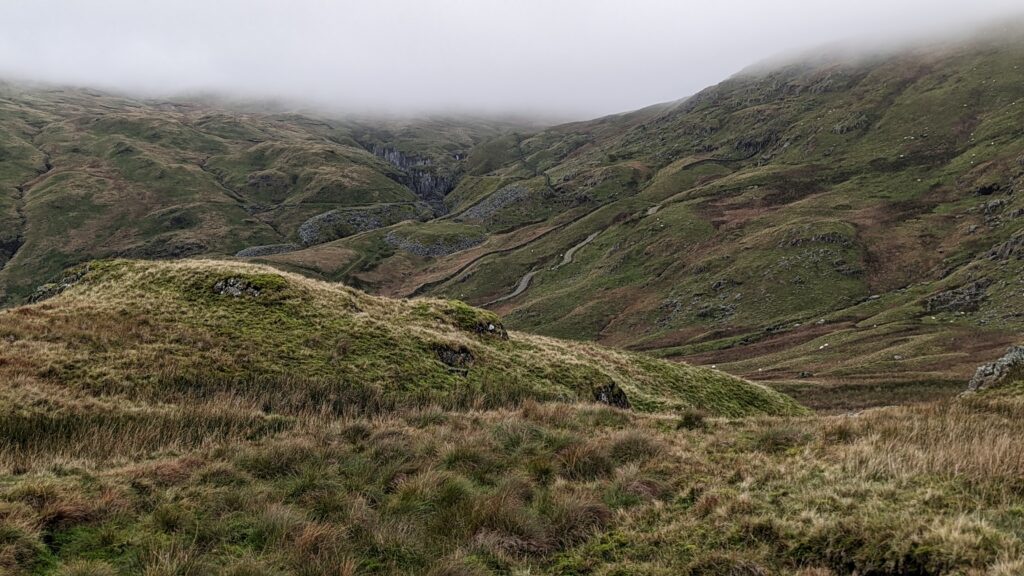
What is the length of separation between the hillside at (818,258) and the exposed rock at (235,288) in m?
47.8

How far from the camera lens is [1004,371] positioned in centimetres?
1722

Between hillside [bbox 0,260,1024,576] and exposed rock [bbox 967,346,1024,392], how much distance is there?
412 centimetres

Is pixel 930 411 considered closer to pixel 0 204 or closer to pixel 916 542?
pixel 916 542

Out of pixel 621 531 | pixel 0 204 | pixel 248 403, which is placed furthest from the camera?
pixel 0 204

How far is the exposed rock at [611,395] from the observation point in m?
25.4

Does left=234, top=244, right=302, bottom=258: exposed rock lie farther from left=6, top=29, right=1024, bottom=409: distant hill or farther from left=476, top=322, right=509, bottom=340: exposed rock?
left=476, top=322, right=509, bottom=340: exposed rock

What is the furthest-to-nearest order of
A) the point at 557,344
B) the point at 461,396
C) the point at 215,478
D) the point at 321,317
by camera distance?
the point at 557,344, the point at 321,317, the point at 461,396, the point at 215,478

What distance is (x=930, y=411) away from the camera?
1282 cm

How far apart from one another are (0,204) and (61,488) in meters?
264

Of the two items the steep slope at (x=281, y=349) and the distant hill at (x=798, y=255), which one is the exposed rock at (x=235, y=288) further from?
the distant hill at (x=798, y=255)

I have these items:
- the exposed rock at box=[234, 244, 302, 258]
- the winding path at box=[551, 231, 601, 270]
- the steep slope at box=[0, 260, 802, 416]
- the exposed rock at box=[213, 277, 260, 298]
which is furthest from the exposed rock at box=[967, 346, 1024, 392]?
the exposed rock at box=[234, 244, 302, 258]

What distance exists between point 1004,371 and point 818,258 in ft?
336

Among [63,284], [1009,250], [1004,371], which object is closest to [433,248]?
[1009,250]

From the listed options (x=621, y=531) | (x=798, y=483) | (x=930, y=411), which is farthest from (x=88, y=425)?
(x=930, y=411)
